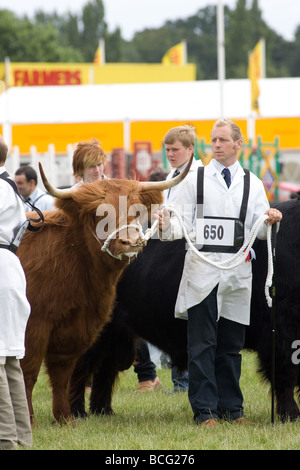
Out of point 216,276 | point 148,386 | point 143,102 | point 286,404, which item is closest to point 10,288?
point 216,276

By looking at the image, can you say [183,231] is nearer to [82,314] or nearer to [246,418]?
[82,314]

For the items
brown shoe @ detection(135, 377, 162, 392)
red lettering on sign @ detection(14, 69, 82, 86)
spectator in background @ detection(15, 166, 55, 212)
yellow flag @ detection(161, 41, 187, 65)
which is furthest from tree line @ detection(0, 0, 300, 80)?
brown shoe @ detection(135, 377, 162, 392)

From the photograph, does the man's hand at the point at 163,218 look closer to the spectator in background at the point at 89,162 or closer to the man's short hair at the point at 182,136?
the man's short hair at the point at 182,136

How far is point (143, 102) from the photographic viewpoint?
28.0m

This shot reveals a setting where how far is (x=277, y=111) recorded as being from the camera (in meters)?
25.0

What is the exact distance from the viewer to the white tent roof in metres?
25.2

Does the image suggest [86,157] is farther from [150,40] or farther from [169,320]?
[150,40]

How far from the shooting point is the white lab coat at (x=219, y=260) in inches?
219

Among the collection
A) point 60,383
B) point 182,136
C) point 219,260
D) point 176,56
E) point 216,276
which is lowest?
point 60,383

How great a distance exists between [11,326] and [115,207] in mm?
1138

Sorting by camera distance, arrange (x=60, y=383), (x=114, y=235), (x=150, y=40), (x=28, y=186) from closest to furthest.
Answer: (x=114, y=235), (x=60, y=383), (x=28, y=186), (x=150, y=40)

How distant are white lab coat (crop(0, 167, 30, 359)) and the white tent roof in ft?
64.9

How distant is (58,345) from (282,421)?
169 centimetres

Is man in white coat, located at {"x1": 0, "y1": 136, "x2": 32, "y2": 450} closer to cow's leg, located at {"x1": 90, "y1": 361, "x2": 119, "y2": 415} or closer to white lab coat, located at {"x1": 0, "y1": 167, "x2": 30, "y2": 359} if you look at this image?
white lab coat, located at {"x1": 0, "y1": 167, "x2": 30, "y2": 359}
